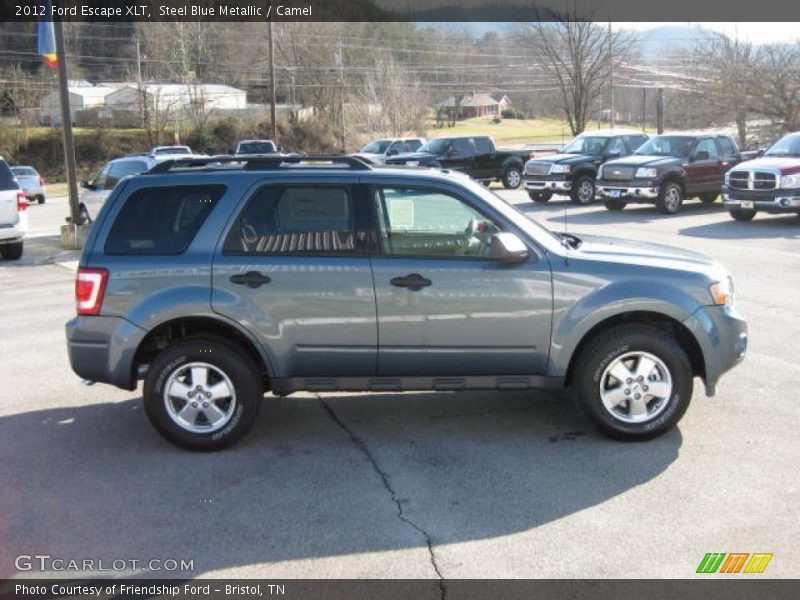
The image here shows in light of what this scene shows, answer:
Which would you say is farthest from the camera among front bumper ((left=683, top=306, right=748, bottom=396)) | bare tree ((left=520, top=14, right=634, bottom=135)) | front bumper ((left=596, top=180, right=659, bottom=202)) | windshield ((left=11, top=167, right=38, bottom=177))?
bare tree ((left=520, top=14, right=634, bottom=135))

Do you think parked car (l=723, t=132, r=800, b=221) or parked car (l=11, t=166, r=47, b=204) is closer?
parked car (l=723, t=132, r=800, b=221)

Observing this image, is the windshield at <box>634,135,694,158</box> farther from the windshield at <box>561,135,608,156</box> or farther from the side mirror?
the side mirror

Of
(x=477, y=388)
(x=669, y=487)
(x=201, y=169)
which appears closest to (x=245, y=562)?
(x=477, y=388)

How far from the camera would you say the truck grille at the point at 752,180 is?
17109mm

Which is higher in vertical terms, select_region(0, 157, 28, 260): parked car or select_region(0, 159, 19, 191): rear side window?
select_region(0, 159, 19, 191): rear side window

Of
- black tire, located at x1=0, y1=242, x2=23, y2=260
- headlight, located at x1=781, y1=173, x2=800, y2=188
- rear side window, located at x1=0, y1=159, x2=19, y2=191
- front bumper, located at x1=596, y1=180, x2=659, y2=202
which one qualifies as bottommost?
black tire, located at x1=0, y1=242, x2=23, y2=260

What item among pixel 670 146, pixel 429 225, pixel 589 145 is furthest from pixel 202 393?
pixel 589 145

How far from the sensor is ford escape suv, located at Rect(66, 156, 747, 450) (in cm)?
530

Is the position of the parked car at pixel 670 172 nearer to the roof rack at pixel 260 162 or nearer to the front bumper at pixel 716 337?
the front bumper at pixel 716 337

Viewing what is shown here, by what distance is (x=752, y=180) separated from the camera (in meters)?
17.5

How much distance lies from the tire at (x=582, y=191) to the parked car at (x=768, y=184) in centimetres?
499

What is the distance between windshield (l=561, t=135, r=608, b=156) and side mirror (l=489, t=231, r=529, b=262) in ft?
62.3

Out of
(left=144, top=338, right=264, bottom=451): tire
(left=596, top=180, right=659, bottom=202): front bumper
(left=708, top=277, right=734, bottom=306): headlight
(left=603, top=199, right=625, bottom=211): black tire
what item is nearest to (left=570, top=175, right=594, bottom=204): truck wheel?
(left=603, top=199, right=625, bottom=211): black tire

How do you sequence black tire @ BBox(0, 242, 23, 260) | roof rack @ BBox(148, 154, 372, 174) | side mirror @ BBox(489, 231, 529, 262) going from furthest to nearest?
black tire @ BBox(0, 242, 23, 260) < roof rack @ BBox(148, 154, 372, 174) < side mirror @ BBox(489, 231, 529, 262)
